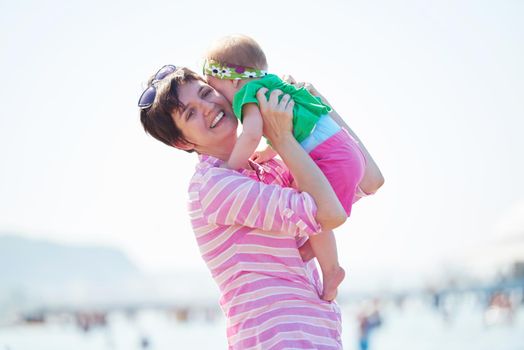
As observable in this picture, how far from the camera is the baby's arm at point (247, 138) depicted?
226 centimetres

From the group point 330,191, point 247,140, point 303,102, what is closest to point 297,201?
point 330,191

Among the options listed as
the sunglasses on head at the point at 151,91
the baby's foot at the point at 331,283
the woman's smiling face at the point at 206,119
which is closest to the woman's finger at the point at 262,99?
the woman's smiling face at the point at 206,119

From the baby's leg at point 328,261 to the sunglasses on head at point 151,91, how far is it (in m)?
0.68

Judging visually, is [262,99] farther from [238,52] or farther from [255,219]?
[255,219]

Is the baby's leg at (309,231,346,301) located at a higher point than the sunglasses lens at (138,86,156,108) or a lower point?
lower

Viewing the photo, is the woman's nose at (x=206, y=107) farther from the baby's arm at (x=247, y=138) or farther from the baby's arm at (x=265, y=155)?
the baby's arm at (x=265, y=155)

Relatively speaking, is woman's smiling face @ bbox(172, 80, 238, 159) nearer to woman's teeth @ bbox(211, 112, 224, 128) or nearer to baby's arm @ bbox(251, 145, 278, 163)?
woman's teeth @ bbox(211, 112, 224, 128)

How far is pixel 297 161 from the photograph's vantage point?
221 centimetres

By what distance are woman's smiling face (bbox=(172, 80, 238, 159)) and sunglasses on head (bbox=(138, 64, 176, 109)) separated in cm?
10

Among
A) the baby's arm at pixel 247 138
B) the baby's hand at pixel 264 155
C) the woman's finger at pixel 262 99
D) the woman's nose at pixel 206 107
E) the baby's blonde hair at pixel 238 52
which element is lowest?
the baby's hand at pixel 264 155

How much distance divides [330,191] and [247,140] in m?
0.29

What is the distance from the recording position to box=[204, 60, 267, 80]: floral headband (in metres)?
2.44

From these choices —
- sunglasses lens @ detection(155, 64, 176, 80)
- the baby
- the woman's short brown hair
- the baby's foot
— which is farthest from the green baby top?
the baby's foot

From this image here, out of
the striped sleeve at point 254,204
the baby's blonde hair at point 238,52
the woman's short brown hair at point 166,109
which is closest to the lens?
the striped sleeve at point 254,204
